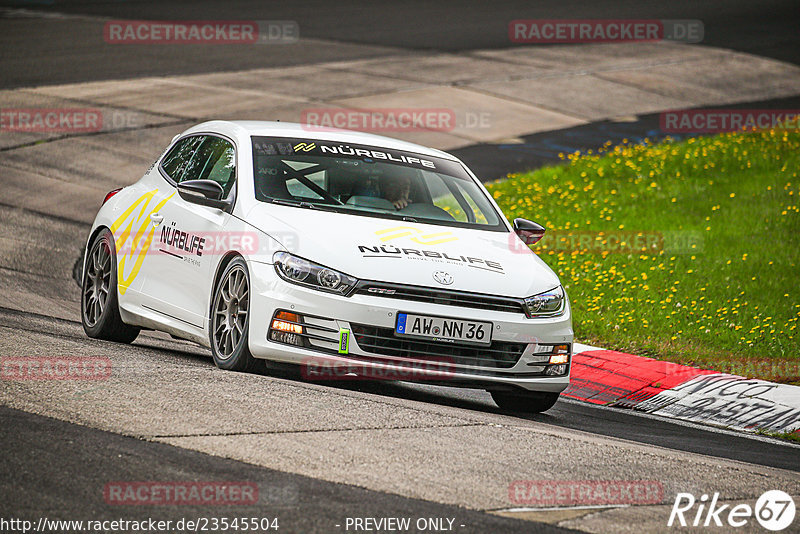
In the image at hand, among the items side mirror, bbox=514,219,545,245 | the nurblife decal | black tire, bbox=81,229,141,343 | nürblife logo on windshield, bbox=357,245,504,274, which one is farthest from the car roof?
nürblife logo on windshield, bbox=357,245,504,274

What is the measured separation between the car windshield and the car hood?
0.25 meters

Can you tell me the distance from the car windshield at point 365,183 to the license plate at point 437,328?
1.17 m

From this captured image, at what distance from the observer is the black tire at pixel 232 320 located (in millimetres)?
7688

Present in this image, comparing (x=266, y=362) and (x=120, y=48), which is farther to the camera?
(x=120, y=48)

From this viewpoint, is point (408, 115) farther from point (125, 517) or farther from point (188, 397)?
point (125, 517)

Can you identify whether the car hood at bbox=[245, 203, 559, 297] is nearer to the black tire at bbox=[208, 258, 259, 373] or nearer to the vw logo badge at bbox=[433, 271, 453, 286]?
the vw logo badge at bbox=[433, 271, 453, 286]

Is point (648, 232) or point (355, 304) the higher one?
point (355, 304)

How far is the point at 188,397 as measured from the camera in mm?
6754

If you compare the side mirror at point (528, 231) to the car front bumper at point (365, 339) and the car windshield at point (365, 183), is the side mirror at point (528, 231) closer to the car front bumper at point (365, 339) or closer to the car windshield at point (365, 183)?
the car windshield at point (365, 183)

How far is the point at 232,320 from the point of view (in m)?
7.89

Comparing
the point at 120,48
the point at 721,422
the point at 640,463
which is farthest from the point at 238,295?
the point at 120,48

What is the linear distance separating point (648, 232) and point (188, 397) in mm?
8971

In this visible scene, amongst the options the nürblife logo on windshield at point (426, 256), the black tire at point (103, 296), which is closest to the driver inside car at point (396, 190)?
the nürblife logo on windshield at point (426, 256)

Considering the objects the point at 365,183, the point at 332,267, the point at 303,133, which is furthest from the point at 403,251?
the point at 303,133
